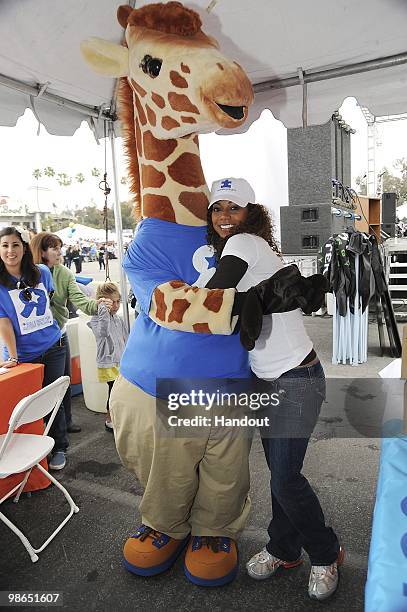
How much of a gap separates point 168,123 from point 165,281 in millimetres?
566

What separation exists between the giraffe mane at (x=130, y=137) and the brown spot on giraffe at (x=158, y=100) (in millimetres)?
214

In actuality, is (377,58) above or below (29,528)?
above

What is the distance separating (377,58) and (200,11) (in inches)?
37.3

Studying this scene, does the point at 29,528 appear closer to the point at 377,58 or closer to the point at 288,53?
the point at 288,53

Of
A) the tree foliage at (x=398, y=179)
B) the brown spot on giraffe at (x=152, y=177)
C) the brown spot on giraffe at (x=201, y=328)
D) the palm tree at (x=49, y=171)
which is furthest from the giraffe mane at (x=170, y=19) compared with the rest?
the palm tree at (x=49, y=171)

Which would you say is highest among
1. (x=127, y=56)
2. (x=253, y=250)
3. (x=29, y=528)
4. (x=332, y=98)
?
(x=332, y=98)

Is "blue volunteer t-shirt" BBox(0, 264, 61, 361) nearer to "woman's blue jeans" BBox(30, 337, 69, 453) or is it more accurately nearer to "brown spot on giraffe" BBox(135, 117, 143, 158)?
"woman's blue jeans" BBox(30, 337, 69, 453)

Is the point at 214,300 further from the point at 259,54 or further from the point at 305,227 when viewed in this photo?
the point at 305,227

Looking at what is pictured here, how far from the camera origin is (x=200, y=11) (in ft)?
5.82

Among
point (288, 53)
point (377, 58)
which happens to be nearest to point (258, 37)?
point (288, 53)

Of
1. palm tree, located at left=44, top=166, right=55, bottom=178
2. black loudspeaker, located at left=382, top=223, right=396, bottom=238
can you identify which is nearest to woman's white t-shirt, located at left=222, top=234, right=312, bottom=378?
black loudspeaker, located at left=382, top=223, right=396, bottom=238

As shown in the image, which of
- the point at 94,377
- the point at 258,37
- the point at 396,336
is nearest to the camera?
the point at 258,37

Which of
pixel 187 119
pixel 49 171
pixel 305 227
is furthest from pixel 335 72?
pixel 49 171

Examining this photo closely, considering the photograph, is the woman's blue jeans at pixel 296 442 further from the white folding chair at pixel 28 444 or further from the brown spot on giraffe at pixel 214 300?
the white folding chair at pixel 28 444
